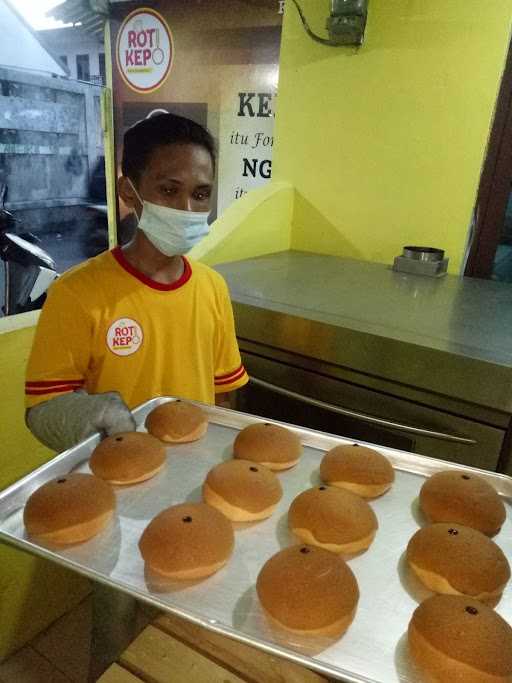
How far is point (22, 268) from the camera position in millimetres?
1357

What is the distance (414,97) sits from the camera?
176 cm

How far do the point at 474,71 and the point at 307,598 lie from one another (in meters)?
1.71

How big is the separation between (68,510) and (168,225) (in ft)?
1.82

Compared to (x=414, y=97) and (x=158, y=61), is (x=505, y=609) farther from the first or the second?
(x=158, y=61)

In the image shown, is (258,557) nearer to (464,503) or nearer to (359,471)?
(359,471)

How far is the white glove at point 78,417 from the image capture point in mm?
877

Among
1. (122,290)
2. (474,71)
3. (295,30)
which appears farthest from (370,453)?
(295,30)

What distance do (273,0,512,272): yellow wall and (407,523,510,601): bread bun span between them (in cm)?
133

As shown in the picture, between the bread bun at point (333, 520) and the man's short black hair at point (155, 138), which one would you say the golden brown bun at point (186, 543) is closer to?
the bread bun at point (333, 520)

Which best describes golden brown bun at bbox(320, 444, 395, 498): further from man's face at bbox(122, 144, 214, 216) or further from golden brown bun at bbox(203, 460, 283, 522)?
man's face at bbox(122, 144, 214, 216)

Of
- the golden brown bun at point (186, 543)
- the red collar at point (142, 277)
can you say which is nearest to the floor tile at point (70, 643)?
the golden brown bun at point (186, 543)

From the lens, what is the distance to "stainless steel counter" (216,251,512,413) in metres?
1.10

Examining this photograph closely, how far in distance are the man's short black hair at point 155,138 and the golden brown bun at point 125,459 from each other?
52 centimetres

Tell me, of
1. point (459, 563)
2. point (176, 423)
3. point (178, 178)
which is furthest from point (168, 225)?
point (459, 563)
